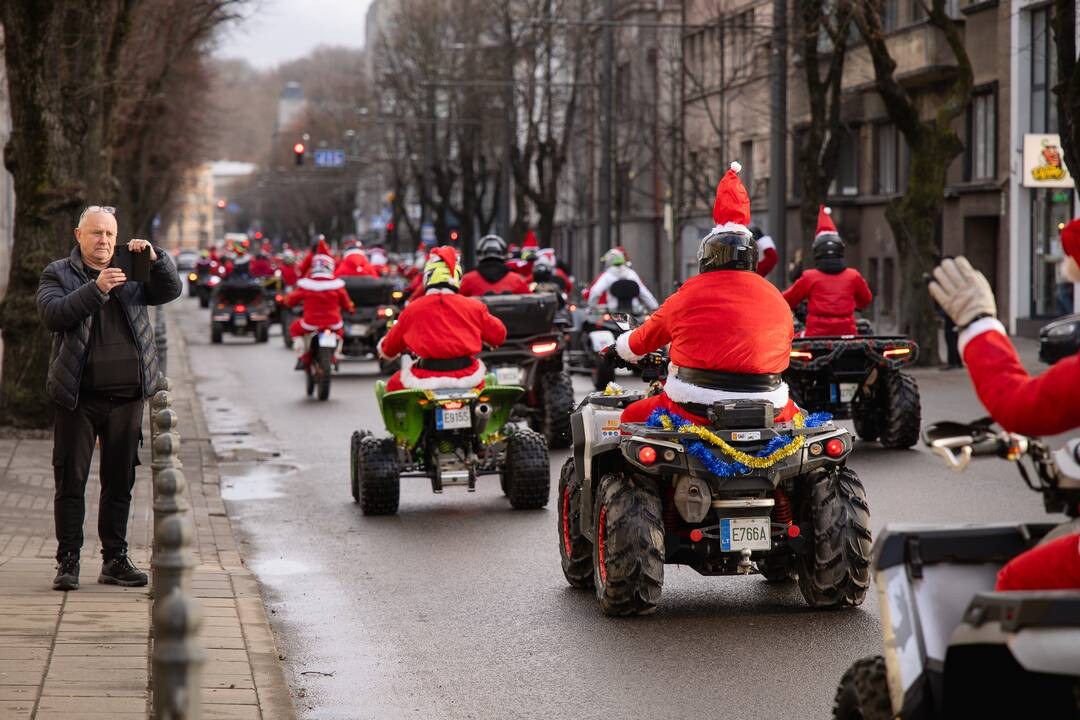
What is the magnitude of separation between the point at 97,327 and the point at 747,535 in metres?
3.22

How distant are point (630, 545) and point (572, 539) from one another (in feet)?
3.66

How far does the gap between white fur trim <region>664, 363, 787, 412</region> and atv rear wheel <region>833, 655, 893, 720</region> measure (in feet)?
12.3

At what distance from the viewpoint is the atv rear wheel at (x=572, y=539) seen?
390 inches

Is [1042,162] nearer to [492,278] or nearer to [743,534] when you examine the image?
[492,278]

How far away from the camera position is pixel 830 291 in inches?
700

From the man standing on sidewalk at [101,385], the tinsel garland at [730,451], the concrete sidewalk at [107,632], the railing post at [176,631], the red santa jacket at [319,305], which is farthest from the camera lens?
the red santa jacket at [319,305]

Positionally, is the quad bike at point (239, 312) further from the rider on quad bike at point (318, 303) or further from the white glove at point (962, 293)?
the white glove at point (962, 293)

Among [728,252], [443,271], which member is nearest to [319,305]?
[443,271]

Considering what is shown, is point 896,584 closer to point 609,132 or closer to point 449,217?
point 609,132

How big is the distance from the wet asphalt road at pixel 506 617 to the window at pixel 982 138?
24191 mm

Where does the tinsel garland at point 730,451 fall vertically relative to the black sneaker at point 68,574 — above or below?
above

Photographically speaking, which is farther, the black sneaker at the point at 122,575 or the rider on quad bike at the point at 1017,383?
the black sneaker at the point at 122,575

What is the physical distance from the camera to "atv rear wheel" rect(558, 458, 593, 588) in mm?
9898

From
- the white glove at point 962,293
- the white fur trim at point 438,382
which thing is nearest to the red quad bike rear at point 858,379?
the white fur trim at point 438,382
